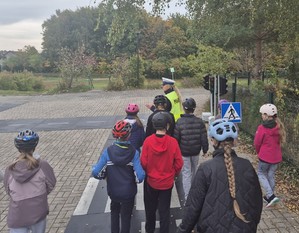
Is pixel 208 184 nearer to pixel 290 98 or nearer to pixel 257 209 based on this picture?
pixel 257 209

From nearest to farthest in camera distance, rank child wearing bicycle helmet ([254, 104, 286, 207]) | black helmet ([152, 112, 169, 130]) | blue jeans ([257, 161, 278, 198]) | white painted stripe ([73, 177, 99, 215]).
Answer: black helmet ([152, 112, 169, 130]) → child wearing bicycle helmet ([254, 104, 286, 207]) → blue jeans ([257, 161, 278, 198]) → white painted stripe ([73, 177, 99, 215])

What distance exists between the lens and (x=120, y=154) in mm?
3711

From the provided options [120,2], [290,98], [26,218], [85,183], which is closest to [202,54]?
[290,98]

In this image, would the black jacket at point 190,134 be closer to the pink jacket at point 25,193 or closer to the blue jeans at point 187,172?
the blue jeans at point 187,172

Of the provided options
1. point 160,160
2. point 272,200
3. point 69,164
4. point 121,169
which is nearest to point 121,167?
point 121,169

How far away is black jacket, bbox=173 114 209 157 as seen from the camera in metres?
4.88

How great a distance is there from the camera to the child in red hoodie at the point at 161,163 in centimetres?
394

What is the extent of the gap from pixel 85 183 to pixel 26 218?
11.3 feet

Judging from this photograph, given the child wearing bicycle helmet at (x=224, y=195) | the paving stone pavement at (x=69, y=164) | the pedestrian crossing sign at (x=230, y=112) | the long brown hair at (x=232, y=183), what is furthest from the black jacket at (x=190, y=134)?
the long brown hair at (x=232, y=183)

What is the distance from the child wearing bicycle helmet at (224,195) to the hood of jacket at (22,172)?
5.44 feet

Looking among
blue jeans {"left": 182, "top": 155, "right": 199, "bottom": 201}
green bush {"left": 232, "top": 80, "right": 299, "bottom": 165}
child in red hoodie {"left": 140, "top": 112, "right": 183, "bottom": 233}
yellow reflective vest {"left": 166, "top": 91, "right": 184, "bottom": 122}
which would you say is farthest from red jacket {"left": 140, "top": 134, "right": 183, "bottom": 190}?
green bush {"left": 232, "top": 80, "right": 299, "bottom": 165}

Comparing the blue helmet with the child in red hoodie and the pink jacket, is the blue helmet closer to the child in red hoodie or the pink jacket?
the child in red hoodie

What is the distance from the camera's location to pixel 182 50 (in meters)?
46.8

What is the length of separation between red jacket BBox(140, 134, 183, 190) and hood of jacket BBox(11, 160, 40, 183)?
52.1 inches
